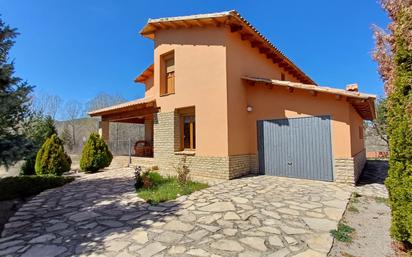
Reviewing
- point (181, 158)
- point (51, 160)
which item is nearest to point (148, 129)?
point (51, 160)

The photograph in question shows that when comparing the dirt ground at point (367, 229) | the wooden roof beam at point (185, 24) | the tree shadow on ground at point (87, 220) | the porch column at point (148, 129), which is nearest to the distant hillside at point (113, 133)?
the porch column at point (148, 129)

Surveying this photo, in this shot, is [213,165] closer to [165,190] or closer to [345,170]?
[165,190]

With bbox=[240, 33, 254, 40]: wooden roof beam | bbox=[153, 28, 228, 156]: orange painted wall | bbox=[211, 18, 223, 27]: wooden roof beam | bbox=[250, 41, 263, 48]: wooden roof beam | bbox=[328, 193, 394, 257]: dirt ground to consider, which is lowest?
bbox=[328, 193, 394, 257]: dirt ground

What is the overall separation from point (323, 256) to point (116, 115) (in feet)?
45.6

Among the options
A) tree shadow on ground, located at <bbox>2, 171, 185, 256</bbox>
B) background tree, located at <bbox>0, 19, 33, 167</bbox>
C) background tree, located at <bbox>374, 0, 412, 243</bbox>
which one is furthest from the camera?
background tree, located at <bbox>0, 19, 33, 167</bbox>

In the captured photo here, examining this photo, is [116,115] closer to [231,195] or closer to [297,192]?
[231,195]

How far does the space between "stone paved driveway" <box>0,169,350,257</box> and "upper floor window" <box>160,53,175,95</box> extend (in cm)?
607

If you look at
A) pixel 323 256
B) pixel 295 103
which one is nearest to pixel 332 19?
pixel 295 103

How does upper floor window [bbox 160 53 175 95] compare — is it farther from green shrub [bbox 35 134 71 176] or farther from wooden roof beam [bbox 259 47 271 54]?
green shrub [bbox 35 134 71 176]

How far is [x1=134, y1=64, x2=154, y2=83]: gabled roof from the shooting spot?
17.0 metres

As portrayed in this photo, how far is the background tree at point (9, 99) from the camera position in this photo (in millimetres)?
5730

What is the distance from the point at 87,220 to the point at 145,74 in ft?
44.9

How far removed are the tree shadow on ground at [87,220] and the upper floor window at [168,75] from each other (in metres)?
5.87

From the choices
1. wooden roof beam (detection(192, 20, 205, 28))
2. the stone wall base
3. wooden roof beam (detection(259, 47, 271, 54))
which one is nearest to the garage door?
A: the stone wall base
